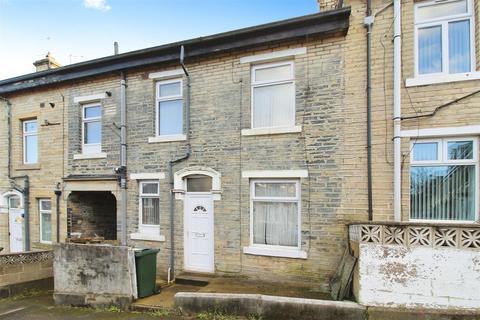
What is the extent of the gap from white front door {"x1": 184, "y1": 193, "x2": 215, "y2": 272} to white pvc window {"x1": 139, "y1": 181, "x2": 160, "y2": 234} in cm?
102

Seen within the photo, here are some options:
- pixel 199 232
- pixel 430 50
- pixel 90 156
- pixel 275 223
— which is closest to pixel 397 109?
pixel 430 50

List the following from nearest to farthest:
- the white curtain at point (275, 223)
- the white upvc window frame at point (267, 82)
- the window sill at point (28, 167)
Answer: the white curtain at point (275, 223) < the white upvc window frame at point (267, 82) < the window sill at point (28, 167)

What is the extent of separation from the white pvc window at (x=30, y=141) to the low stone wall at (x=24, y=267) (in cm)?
423

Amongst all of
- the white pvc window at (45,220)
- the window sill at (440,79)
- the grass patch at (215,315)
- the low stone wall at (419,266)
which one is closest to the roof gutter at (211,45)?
the window sill at (440,79)

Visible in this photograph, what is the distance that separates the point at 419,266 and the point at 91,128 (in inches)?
377

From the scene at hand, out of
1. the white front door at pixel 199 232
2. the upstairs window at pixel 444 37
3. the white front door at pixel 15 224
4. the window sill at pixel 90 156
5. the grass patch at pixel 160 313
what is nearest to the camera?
the grass patch at pixel 160 313

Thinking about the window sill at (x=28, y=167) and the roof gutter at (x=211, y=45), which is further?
the window sill at (x=28, y=167)

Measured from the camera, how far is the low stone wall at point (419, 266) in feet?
14.5

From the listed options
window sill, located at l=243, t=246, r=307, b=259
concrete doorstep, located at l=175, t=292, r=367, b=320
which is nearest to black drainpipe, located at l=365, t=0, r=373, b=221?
window sill, located at l=243, t=246, r=307, b=259

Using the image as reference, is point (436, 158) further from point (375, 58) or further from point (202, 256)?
point (202, 256)

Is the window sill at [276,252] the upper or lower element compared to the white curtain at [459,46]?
lower

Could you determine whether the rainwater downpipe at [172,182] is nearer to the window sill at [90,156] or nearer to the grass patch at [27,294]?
the window sill at [90,156]

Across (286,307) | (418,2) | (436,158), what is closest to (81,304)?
(286,307)

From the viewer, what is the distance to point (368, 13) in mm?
6012
